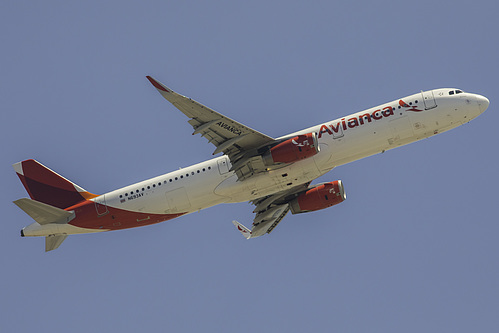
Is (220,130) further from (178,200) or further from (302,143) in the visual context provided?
(178,200)

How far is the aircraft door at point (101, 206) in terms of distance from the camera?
57438 millimetres

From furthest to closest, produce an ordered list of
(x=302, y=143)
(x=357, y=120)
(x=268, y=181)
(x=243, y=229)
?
(x=243, y=229)
(x=268, y=181)
(x=357, y=120)
(x=302, y=143)

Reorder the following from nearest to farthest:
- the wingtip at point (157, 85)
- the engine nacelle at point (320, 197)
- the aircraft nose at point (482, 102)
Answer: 1. the wingtip at point (157, 85)
2. the aircraft nose at point (482, 102)
3. the engine nacelle at point (320, 197)

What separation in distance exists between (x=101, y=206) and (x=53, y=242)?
531cm

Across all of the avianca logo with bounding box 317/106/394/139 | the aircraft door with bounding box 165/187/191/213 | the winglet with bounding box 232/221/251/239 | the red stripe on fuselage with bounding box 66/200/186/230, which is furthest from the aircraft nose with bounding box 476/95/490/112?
the red stripe on fuselage with bounding box 66/200/186/230

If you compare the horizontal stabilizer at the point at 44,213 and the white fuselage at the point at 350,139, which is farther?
the horizontal stabilizer at the point at 44,213

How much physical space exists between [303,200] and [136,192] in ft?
48.3

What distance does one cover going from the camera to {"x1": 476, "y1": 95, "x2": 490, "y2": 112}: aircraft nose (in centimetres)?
5403

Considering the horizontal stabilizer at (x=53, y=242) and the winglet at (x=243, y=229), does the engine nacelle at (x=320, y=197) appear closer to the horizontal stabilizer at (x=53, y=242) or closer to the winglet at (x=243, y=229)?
the winglet at (x=243, y=229)

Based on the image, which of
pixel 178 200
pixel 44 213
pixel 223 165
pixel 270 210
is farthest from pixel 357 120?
pixel 44 213

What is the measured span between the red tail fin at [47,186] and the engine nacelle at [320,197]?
1804cm

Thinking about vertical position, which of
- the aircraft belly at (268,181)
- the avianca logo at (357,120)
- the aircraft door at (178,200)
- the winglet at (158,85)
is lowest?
the aircraft belly at (268,181)

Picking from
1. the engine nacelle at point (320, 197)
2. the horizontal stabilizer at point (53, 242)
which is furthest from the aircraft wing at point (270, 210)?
the horizontal stabilizer at point (53, 242)

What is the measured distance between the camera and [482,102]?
5412 cm
